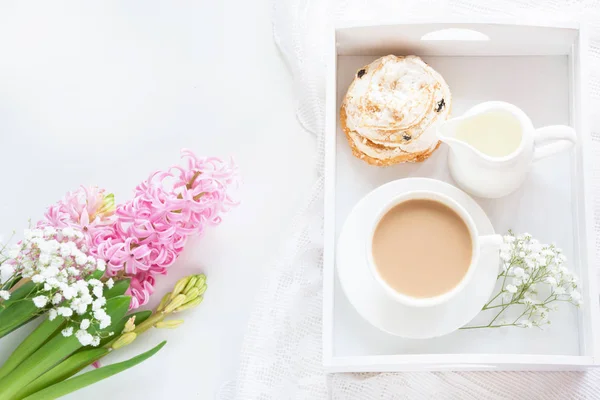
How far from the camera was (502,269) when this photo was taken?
3.54ft

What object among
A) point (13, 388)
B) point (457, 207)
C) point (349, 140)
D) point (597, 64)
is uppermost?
point (597, 64)

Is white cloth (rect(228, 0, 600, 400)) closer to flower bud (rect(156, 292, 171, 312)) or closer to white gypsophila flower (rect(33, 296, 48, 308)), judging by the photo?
flower bud (rect(156, 292, 171, 312))

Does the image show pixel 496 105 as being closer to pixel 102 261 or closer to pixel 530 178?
pixel 530 178

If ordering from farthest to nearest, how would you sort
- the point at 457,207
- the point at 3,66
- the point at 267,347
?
the point at 3,66
the point at 267,347
the point at 457,207

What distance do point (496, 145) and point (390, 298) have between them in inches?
10.5

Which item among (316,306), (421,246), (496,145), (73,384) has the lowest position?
(73,384)

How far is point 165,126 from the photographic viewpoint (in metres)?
1.32

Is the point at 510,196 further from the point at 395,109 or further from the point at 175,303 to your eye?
the point at 175,303

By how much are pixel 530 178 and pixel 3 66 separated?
0.94 m

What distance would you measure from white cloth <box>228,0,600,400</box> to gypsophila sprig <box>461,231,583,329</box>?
139mm

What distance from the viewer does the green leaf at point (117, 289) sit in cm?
114

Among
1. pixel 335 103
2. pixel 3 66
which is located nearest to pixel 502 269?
pixel 335 103

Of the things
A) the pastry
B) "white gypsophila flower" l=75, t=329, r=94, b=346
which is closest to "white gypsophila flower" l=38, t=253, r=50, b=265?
"white gypsophila flower" l=75, t=329, r=94, b=346

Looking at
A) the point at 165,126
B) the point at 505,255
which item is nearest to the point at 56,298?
the point at 165,126
